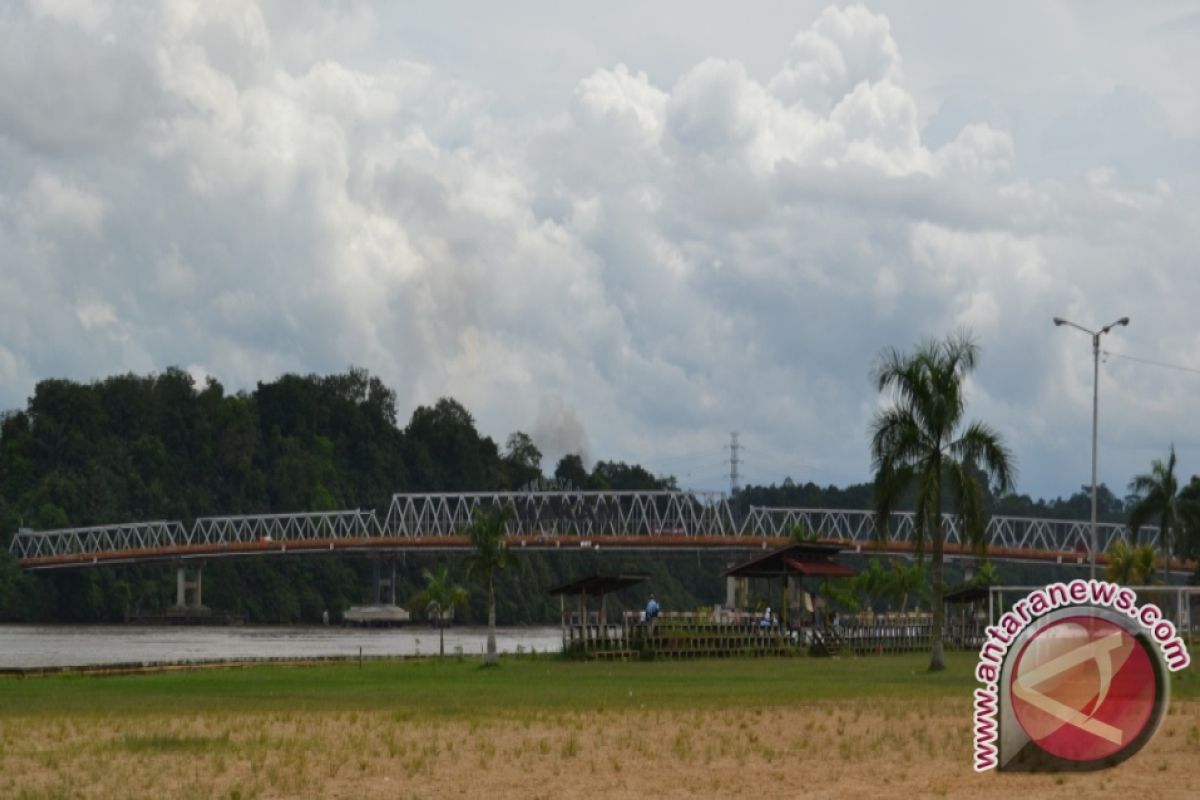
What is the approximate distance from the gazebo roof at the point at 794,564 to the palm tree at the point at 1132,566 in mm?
20122

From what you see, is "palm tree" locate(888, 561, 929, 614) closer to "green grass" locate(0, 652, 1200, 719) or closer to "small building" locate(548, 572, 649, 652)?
"small building" locate(548, 572, 649, 652)

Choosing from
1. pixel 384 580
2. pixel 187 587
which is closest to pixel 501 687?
pixel 384 580

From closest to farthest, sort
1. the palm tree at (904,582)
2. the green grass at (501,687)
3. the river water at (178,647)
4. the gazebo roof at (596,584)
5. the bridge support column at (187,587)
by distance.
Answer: the green grass at (501,687) → the gazebo roof at (596,584) → the river water at (178,647) → the palm tree at (904,582) → the bridge support column at (187,587)

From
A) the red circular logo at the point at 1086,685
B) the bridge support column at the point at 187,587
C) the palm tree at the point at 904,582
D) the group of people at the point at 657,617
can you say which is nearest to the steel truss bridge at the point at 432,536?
the bridge support column at the point at 187,587

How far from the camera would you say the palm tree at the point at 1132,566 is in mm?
83938

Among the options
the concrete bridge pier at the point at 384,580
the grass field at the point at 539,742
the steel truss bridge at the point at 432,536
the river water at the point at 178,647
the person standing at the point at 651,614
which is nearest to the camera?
the grass field at the point at 539,742

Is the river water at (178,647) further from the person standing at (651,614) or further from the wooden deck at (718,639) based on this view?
the person standing at (651,614)

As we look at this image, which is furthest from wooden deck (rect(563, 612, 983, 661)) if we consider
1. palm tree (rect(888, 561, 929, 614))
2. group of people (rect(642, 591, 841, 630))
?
palm tree (rect(888, 561, 929, 614))

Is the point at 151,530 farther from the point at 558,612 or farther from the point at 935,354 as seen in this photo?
the point at 935,354

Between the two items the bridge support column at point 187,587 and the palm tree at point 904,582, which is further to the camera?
the bridge support column at point 187,587

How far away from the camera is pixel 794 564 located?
6744 centimetres

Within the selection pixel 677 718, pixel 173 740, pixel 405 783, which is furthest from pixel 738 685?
pixel 405 783

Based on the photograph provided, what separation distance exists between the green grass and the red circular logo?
14136 millimetres

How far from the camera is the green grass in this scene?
3747cm
